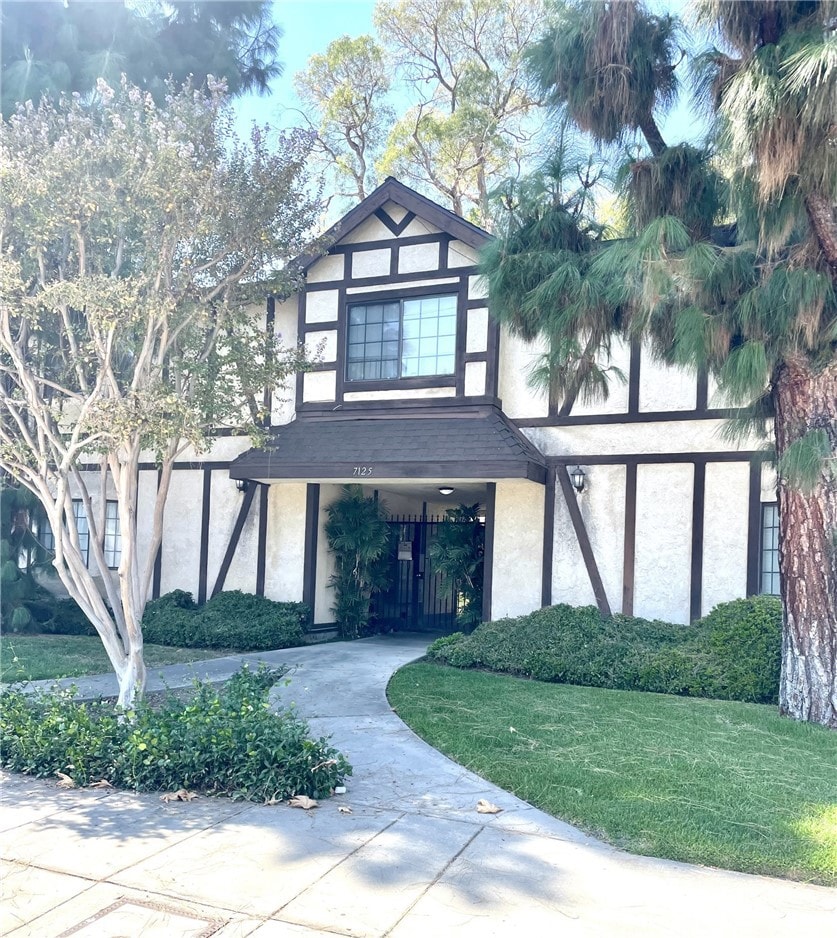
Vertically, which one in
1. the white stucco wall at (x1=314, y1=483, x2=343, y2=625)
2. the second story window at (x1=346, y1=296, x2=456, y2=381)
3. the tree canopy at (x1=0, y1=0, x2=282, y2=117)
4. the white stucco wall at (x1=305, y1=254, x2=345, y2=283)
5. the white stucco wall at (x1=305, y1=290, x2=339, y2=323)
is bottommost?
the white stucco wall at (x1=314, y1=483, x2=343, y2=625)

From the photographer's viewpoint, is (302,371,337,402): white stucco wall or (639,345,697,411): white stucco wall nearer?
(639,345,697,411): white stucco wall

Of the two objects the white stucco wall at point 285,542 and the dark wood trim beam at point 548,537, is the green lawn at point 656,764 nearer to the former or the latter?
the dark wood trim beam at point 548,537

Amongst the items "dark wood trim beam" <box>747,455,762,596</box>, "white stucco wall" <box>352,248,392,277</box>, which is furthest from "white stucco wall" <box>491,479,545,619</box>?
"white stucco wall" <box>352,248,392,277</box>

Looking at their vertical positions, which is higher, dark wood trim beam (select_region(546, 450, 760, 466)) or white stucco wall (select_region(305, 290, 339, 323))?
white stucco wall (select_region(305, 290, 339, 323))

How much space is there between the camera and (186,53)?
1675 cm

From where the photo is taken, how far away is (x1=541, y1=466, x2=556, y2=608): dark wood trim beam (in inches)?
469

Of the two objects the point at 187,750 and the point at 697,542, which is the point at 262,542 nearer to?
the point at 697,542

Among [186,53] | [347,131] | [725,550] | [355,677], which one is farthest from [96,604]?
[347,131]

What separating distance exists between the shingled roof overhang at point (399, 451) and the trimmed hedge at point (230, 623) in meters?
2.03

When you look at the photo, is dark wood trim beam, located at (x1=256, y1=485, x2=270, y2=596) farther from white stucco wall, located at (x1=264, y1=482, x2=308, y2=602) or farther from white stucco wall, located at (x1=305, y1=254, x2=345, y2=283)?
white stucco wall, located at (x1=305, y1=254, x2=345, y2=283)

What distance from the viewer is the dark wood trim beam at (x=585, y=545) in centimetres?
1157

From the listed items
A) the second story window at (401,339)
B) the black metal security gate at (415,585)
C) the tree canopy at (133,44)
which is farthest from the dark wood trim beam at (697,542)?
the tree canopy at (133,44)

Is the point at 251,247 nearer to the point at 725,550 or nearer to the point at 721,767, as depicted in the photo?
the point at 721,767

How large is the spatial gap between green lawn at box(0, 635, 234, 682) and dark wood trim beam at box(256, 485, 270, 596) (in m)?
1.65
